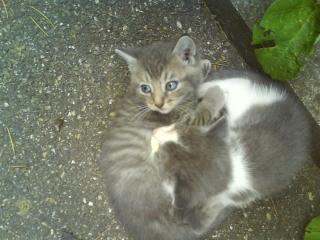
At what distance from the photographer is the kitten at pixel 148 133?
7.41ft

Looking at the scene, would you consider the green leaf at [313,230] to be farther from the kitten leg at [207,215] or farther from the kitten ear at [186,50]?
the kitten ear at [186,50]

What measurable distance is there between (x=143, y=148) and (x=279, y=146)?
69 cm

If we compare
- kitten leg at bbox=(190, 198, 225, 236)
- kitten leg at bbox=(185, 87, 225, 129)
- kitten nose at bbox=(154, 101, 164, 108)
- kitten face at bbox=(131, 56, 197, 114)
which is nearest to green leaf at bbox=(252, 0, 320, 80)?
kitten leg at bbox=(185, 87, 225, 129)

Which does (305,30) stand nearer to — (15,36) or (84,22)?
(84,22)

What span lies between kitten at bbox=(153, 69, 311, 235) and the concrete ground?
379 millimetres

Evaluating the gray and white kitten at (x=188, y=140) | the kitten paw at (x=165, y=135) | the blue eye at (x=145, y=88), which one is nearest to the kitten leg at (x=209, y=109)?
the gray and white kitten at (x=188, y=140)

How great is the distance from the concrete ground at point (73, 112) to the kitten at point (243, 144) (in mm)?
379

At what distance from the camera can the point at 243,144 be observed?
233 cm

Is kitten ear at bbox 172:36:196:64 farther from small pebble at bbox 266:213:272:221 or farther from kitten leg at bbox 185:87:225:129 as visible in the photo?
small pebble at bbox 266:213:272:221

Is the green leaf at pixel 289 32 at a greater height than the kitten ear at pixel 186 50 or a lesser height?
greater

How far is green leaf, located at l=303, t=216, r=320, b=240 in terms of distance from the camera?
257cm

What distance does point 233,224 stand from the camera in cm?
270

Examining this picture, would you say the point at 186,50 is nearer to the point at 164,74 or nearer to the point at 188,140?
the point at 164,74

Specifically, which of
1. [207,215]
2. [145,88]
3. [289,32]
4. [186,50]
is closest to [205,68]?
[186,50]
